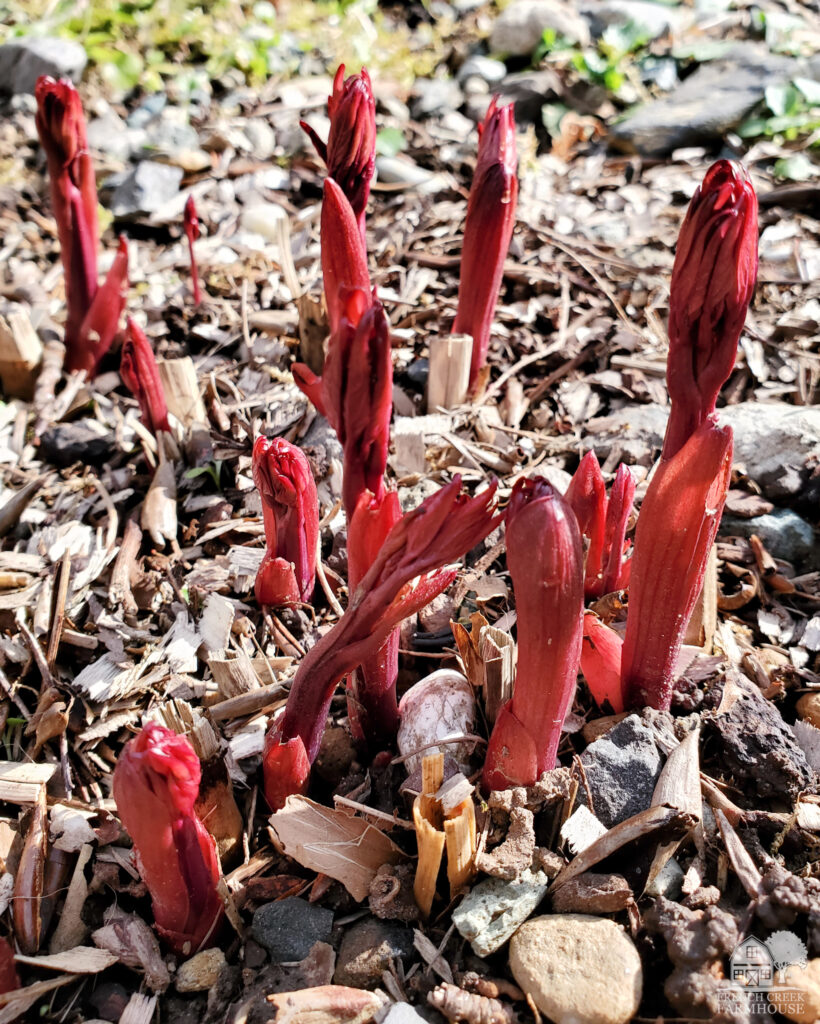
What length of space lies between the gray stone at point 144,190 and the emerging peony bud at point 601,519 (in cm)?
327

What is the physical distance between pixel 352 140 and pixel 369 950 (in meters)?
1.82

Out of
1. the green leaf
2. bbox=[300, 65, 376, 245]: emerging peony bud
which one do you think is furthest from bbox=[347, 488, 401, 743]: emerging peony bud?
the green leaf

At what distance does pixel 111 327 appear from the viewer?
3410 mm

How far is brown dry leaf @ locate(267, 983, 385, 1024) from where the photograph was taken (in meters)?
1.55

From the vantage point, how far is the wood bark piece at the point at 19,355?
11.0 feet

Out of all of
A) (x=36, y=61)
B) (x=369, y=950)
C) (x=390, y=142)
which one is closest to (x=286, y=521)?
(x=369, y=950)

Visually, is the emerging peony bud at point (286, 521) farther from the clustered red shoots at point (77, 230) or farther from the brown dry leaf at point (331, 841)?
the clustered red shoots at point (77, 230)

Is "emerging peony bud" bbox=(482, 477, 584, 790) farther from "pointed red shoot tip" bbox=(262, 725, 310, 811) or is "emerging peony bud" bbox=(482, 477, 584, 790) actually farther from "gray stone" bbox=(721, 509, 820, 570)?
"gray stone" bbox=(721, 509, 820, 570)

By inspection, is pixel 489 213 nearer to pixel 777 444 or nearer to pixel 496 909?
pixel 777 444

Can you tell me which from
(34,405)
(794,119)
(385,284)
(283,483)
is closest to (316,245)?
(385,284)

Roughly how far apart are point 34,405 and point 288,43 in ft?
12.4

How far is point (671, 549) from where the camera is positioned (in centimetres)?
175

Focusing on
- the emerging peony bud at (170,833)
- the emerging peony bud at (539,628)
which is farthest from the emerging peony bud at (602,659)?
the emerging peony bud at (170,833)

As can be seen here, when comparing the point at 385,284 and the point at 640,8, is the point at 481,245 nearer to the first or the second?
the point at 385,284
